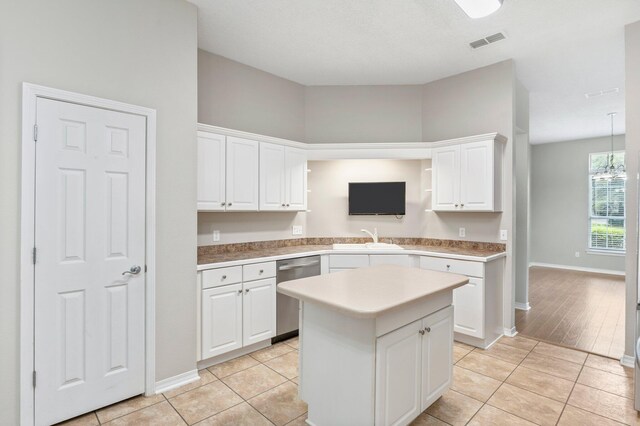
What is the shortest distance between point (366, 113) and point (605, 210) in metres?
6.44

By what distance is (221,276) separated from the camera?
9.75ft

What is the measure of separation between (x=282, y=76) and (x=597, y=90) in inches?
172

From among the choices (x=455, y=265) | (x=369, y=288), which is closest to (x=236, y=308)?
(x=369, y=288)

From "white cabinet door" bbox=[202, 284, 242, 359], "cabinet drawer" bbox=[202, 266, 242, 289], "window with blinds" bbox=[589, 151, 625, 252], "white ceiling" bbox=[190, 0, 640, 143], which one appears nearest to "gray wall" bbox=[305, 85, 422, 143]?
"white ceiling" bbox=[190, 0, 640, 143]

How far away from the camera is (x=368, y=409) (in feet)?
5.70

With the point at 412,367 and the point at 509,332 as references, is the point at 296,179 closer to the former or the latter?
the point at 412,367

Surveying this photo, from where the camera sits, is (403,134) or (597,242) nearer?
(403,134)

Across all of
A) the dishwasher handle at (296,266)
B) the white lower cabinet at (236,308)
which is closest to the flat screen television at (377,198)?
the dishwasher handle at (296,266)

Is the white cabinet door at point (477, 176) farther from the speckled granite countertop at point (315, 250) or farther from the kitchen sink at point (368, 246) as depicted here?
the kitchen sink at point (368, 246)

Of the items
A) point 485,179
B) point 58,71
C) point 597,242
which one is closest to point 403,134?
point 485,179

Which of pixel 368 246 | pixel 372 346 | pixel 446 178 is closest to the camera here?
pixel 372 346

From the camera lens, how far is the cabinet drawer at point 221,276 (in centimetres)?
288

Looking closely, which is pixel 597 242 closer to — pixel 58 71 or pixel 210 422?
pixel 210 422

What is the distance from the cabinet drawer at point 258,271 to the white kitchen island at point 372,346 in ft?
3.70
